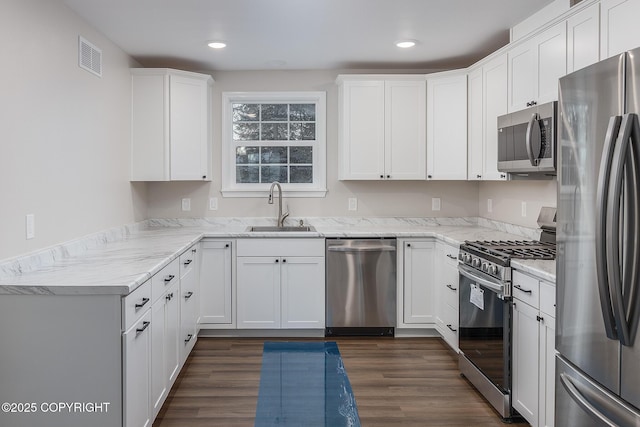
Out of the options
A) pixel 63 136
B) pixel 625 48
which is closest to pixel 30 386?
pixel 63 136

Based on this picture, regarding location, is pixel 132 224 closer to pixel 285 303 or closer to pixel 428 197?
pixel 285 303

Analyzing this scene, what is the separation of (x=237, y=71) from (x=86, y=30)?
170 centimetres

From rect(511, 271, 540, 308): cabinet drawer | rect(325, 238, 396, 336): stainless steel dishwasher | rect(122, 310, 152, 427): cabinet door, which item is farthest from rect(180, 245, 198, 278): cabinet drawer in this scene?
rect(511, 271, 540, 308): cabinet drawer

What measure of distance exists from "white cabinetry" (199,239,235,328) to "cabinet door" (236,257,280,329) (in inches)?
3.8

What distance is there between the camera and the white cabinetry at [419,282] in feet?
14.4

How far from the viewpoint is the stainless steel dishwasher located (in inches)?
172

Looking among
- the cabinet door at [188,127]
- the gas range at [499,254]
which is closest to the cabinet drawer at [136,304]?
the gas range at [499,254]

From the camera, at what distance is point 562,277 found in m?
2.01

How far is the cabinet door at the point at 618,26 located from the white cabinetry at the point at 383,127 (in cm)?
220

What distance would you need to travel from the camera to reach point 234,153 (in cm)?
505

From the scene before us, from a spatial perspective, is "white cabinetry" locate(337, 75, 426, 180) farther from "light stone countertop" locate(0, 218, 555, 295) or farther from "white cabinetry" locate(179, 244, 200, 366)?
"white cabinetry" locate(179, 244, 200, 366)

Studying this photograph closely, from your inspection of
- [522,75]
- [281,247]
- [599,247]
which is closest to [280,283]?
[281,247]

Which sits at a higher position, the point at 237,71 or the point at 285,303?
the point at 237,71

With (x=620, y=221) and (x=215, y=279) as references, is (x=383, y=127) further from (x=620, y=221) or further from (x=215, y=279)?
(x=620, y=221)
